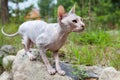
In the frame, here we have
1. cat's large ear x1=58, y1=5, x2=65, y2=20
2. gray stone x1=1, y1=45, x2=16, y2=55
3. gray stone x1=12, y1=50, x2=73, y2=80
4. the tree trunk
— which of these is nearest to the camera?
cat's large ear x1=58, y1=5, x2=65, y2=20

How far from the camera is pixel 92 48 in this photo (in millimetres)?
4805

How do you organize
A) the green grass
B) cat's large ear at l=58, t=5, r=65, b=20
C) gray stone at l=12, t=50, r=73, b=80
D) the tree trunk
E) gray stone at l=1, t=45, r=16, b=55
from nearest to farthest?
cat's large ear at l=58, t=5, r=65, b=20, gray stone at l=12, t=50, r=73, b=80, the green grass, gray stone at l=1, t=45, r=16, b=55, the tree trunk

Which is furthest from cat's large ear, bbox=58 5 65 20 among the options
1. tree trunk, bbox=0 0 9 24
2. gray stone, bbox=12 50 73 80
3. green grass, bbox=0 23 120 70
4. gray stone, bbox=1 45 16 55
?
tree trunk, bbox=0 0 9 24

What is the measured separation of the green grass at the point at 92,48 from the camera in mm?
4148

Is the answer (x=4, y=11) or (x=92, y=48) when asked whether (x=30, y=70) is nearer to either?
(x=92, y=48)

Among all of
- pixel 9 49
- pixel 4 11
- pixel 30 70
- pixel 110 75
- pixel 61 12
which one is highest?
pixel 61 12

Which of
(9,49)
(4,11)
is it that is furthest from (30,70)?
(4,11)

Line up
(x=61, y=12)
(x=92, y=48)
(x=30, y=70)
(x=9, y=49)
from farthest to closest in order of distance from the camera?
(x=92, y=48)
(x=9, y=49)
(x=30, y=70)
(x=61, y=12)

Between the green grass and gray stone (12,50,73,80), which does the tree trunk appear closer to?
the green grass

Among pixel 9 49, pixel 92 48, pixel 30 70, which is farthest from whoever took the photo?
pixel 92 48

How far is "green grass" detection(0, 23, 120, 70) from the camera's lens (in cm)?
415

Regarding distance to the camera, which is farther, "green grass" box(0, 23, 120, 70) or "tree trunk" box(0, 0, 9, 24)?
"tree trunk" box(0, 0, 9, 24)

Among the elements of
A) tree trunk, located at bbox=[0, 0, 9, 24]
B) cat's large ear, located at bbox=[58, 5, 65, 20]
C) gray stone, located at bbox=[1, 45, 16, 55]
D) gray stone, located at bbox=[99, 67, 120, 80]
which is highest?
cat's large ear, located at bbox=[58, 5, 65, 20]

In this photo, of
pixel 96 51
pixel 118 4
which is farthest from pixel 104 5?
pixel 96 51
